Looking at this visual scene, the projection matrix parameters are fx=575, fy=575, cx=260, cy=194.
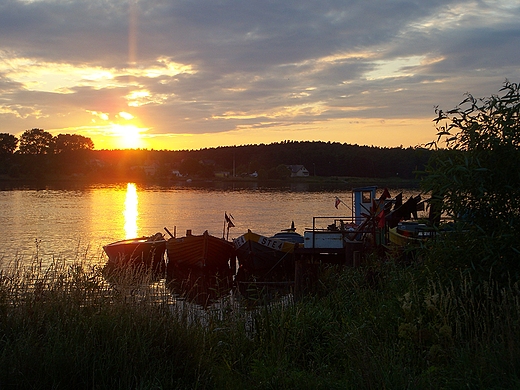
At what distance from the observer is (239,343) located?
310 inches

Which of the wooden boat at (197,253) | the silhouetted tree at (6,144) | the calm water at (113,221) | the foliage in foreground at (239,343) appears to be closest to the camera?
the foliage in foreground at (239,343)

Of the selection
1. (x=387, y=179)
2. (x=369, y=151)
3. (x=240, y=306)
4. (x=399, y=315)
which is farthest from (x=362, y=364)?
(x=369, y=151)

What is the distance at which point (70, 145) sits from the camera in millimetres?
145250

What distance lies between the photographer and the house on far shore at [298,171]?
147762mm

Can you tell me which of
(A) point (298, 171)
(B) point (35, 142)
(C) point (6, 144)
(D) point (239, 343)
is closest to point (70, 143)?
(B) point (35, 142)

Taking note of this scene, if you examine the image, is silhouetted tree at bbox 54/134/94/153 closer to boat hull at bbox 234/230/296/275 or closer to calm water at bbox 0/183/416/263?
calm water at bbox 0/183/416/263

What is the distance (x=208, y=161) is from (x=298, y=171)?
1441 inches

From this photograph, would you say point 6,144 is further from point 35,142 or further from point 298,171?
point 298,171

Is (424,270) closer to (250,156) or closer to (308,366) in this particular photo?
(308,366)

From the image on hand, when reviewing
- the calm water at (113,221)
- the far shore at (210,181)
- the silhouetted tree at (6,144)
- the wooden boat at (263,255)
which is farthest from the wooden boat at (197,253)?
the silhouetted tree at (6,144)

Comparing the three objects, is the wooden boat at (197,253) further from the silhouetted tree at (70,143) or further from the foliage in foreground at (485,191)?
the silhouetted tree at (70,143)

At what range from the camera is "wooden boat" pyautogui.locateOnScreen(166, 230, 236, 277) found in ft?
91.7

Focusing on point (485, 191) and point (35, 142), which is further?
point (35, 142)

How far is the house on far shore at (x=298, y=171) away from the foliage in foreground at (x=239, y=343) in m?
139
